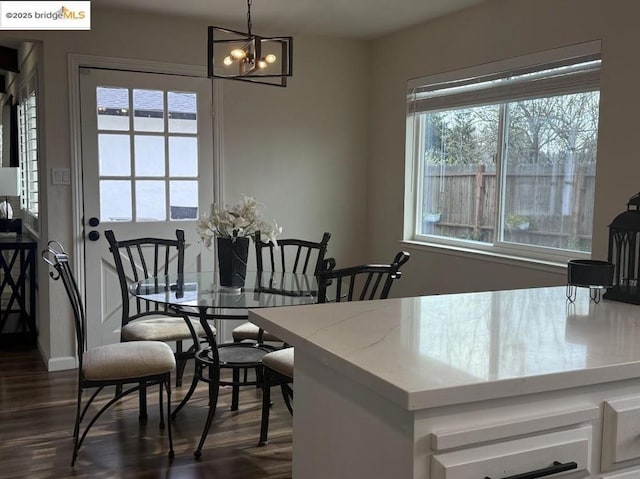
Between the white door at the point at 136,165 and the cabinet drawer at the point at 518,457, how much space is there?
3703mm

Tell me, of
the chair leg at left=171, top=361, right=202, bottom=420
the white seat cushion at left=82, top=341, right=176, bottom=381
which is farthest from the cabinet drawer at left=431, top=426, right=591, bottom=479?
the chair leg at left=171, top=361, right=202, bottom=420

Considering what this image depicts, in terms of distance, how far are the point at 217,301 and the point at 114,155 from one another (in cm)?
189

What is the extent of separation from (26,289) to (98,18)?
2.35 meters

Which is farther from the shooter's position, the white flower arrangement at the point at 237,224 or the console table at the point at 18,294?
the console table at the point at 18,294

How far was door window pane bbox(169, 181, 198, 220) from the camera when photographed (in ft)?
15.1

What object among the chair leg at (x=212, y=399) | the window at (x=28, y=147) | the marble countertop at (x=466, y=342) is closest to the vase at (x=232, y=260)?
the chair leg at (x=212, y=399)

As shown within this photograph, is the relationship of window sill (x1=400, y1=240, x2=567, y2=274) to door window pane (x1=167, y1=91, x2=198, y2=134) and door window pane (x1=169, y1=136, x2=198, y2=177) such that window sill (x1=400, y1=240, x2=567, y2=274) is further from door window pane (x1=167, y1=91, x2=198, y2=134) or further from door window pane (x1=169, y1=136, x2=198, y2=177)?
door window pane (x1=167, y1=91, x2=198, y2=134)

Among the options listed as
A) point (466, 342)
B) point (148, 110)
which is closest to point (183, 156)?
point (148, 110)

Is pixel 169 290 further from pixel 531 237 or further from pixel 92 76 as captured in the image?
pixel 531 237

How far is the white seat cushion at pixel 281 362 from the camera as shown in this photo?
290cm

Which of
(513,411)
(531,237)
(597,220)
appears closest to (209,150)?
(531,237)

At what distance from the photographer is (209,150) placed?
4688 mm

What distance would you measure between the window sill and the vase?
1659 millimetres

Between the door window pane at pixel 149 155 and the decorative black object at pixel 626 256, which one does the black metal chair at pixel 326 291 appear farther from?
the door window pane at pixel 149 155
